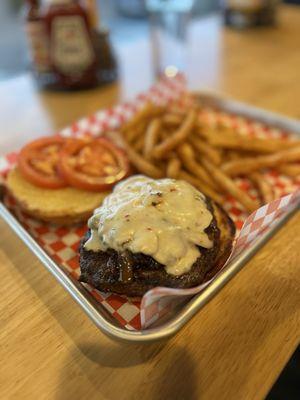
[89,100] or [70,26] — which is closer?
[70,26]

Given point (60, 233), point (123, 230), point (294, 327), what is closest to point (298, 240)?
point (294, 327)

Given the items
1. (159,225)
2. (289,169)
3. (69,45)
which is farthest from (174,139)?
(69,45)

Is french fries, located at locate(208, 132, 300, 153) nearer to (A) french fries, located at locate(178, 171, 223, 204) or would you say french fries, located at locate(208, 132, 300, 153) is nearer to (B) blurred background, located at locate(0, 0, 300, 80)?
(A) french fries, located at locate(178, 171, 223, 204)

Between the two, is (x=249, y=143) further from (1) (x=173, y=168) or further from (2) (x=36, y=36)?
(2) (x=36, y=36)

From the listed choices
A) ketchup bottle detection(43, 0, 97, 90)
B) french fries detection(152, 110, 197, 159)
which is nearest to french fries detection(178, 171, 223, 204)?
french fries detection(152, 110, 197, 159)

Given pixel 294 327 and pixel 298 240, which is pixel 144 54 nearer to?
pixel 298 240

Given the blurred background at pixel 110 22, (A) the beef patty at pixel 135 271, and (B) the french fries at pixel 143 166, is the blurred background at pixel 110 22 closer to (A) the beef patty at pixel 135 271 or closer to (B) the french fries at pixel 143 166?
(B) the french fries at pixel 143 166
